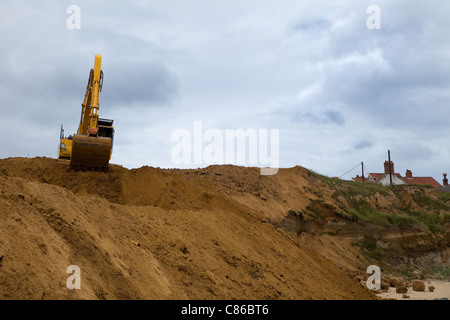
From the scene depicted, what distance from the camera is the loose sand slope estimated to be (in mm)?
5402

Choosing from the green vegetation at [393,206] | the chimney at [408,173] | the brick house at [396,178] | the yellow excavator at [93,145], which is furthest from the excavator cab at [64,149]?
the chimney at [408,173]

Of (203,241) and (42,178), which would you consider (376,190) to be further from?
(42,178)

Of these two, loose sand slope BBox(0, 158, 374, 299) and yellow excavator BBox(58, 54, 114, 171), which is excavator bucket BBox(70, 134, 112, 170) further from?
loose sand slope BBox(0, 158, 374, 299)

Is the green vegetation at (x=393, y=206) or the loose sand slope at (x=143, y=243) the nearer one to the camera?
the loose sand slope at (x=143, y=243)

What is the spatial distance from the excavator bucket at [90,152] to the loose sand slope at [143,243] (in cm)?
45

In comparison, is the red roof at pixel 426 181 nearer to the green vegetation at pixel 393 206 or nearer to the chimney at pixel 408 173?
the chimney at pixel 408 173

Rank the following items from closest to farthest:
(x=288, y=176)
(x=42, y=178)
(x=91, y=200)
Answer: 1. (x=91, y=200)
2. (x=42, y=178)
3. (x=288, y=176)

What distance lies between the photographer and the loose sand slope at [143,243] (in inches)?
213

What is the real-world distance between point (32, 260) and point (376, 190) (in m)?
21.1

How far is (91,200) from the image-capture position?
28.1 feet

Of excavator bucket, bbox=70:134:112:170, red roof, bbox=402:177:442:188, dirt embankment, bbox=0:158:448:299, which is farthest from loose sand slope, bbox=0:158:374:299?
red roof, bbox=402:177:442:188

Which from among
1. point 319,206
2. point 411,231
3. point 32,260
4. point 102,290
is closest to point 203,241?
point 102,290

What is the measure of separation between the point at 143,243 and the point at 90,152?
6436 millimetres

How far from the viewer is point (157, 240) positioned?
8.23m
